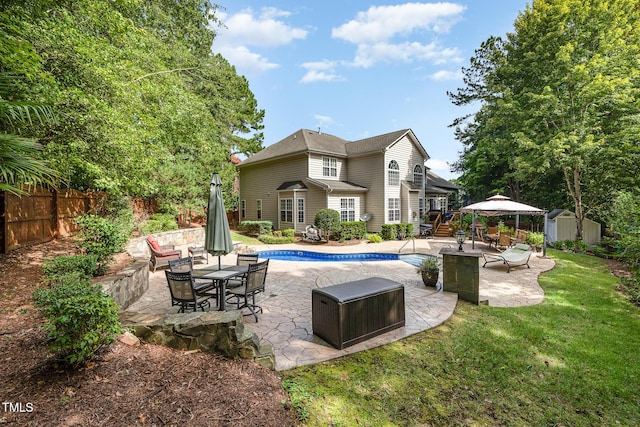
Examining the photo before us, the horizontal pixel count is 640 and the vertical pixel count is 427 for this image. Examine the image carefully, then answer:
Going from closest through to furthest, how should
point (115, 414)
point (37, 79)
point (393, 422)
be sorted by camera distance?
point (115, 414) < point (393, 422) < point (37, 79)

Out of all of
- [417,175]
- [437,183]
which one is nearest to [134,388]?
[417,175]

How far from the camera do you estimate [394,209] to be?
1941 centimetres

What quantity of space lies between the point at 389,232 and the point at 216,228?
14395mm

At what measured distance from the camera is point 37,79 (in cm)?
479

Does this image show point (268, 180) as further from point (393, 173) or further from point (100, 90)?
point (100, 90)

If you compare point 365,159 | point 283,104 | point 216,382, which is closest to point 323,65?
point 283,104

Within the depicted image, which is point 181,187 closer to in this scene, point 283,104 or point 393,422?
point 283,104

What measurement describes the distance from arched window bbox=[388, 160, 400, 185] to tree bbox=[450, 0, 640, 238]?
23.3 ft

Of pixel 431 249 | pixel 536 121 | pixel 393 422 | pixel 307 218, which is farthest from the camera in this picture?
pixel 307 218

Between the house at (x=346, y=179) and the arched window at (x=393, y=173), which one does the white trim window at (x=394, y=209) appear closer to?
the house at (x=346, y=179)

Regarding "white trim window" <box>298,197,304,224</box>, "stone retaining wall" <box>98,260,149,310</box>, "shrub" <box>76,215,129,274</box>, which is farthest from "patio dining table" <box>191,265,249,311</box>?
"white trim window" <box>298,197,304,224</box>

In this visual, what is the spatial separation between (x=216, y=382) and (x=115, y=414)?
35.7 inches

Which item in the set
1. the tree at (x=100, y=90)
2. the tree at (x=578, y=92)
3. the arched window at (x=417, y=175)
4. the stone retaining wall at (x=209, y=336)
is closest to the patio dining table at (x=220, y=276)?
the stone retaining wall at (x=209, y=336)

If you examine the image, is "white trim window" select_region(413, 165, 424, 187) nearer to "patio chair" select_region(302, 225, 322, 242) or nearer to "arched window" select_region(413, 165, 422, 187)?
"arched window" select_region(413, 165, 422, 187)
